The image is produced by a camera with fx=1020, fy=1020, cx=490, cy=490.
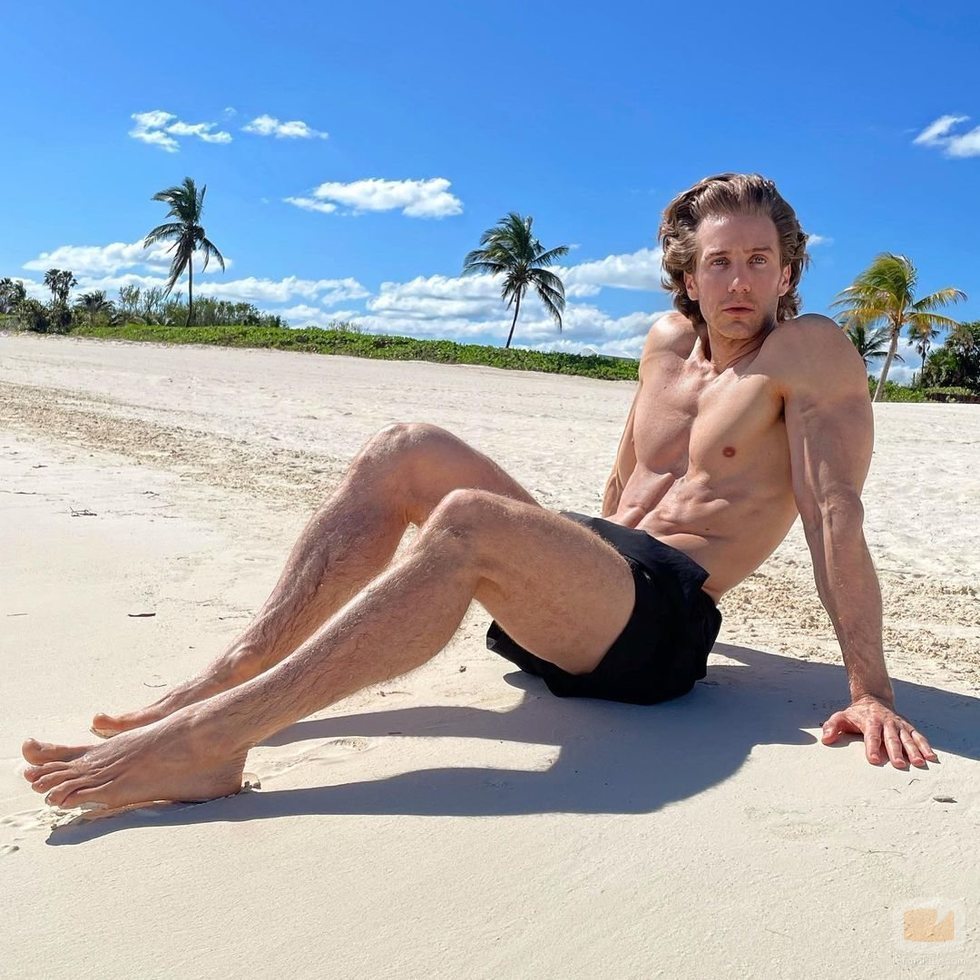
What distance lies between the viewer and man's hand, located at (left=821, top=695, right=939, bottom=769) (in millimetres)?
2223

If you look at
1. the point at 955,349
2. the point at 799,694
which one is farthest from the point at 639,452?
the point at 955,349

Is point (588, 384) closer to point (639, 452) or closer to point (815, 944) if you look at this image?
point (639, 452)

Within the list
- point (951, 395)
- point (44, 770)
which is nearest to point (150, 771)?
point (44, 770)

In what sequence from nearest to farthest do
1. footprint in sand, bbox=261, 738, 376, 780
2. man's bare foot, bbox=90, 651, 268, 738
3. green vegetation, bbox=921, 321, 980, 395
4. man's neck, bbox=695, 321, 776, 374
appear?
footprint in sand, bbox=261, 738, 376, 780 → man's bare foot, bbox=90, 651, 268, 738 → man's neck, bbox=695, 321, 776, 374 → green vegetation, bbox=921, 321, 980, 395

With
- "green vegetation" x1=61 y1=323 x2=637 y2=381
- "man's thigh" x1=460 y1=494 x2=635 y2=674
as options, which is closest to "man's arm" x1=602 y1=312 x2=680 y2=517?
"man's thigh" x1=460 y1=494 x2=635 y2=674

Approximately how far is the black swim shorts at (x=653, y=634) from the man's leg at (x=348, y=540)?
370 mm

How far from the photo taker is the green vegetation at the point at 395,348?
2877cm

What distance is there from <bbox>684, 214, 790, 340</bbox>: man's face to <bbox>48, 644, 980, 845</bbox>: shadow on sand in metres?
1.02

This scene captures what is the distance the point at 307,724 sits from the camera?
8.82 feet

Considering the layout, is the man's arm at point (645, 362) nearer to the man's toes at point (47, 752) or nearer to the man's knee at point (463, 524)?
the man's knee at point (463, 524)

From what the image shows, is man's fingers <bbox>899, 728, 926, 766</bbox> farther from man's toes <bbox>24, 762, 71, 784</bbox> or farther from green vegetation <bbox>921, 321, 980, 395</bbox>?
green vegetation <bbox>921, 321, 980, 395</bbox>

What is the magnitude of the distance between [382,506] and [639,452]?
0.87 m

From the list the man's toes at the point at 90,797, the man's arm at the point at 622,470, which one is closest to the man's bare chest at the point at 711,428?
the man's arm at the point at 622,470

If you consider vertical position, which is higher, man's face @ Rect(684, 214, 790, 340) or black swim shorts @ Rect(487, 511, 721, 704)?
man's face @ Rect(684, 214, 790, 340)
